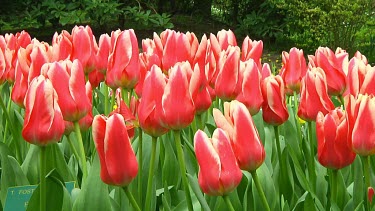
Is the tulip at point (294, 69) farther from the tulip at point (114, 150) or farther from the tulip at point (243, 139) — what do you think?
the tulip at point (114, 150)

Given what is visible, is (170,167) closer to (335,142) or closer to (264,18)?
(335,142)

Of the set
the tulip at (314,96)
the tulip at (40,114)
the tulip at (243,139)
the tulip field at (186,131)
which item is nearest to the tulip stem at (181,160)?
the tulip field at (186,131)

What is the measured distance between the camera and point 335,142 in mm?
1200

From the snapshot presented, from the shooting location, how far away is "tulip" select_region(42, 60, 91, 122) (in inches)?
50.6

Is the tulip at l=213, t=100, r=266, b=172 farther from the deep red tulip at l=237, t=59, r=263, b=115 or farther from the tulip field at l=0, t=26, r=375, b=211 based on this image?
the deep red tulip at l=237, t=59, r=263, b=115

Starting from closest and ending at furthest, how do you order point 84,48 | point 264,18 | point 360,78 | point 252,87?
1. point 252,87
2. point 360,78
3. point 84,48
4. point 264,18

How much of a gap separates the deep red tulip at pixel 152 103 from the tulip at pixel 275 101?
0.28 metres

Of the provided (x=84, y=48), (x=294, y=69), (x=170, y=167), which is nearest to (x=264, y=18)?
(x=294, y=69)

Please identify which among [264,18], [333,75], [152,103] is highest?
[152,103]

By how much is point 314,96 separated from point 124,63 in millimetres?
468

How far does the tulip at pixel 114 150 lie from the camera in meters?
1.06

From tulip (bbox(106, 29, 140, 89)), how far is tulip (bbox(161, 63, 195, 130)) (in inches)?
15.8

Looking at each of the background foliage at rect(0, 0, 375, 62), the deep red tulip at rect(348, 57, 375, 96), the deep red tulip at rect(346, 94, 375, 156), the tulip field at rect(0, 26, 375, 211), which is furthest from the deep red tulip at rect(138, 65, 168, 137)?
the background foliage at rect(0, 0, 375, 62)

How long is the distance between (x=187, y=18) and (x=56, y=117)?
10673 mm
